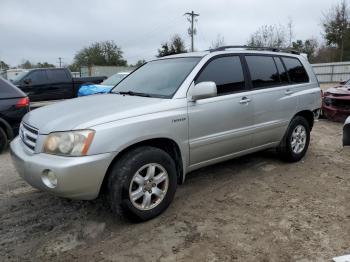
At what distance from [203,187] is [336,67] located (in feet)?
85.2

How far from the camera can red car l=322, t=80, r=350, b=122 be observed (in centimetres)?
930

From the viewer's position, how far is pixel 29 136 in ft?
11.8

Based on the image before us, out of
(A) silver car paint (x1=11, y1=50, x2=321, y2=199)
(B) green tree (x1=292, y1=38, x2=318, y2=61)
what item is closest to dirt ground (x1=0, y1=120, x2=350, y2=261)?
(A) silver car paint (x1=11, y1=50, x2=321, y2=199)

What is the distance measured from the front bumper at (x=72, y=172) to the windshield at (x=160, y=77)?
1.19 meters

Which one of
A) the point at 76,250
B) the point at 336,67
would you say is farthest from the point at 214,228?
the point at 336,67

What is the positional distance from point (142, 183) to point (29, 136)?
1.26 metres

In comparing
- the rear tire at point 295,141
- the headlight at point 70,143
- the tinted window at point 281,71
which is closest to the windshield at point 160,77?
the headlight at point 70,143

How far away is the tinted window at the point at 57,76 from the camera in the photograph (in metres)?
13.4

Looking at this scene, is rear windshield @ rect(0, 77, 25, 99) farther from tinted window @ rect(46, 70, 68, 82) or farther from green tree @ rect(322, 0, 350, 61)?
green tree @ rect(322, 0, 350, 61)

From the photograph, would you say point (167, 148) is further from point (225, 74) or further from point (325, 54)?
point (325, 54)

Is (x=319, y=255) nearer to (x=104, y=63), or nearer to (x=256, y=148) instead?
(x=256, y=148)

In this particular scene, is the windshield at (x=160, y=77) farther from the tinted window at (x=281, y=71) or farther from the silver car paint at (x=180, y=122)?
the tinted window at (x=281, y=71)

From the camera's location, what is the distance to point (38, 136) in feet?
11.1

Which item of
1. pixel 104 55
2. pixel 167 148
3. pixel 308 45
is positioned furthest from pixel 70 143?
pixel 104 55
